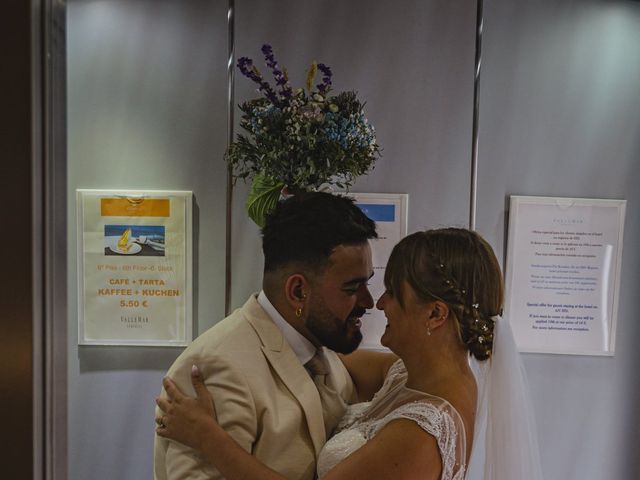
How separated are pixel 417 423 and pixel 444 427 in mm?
73

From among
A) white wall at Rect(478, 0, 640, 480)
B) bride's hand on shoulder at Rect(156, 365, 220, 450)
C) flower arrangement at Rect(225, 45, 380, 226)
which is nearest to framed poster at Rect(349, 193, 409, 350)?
white wall at Rect(478, 0, 640, 480)

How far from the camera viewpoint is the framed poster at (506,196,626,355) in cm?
248

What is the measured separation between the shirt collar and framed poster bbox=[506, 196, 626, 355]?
124cm

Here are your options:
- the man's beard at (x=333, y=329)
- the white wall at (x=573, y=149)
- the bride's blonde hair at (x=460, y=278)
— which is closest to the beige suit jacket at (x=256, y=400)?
the man's beard at (x=333, y=329)

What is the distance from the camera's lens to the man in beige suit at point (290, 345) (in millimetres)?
1435

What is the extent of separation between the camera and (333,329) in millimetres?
1646

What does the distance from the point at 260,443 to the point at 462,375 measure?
0.61 m

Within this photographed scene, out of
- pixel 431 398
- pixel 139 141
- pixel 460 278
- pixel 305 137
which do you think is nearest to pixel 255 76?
pixel 305 137

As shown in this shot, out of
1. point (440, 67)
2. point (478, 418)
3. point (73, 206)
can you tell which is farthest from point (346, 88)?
point (478, 418)

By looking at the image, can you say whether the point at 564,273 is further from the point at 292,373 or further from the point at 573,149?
the point at 292,373

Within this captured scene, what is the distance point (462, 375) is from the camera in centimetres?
154

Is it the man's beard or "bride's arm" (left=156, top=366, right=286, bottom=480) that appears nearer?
"bride's arm" (left=156, top=366, right=286, bottom=480)

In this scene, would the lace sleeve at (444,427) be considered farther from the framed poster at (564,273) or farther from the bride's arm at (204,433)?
the framed poster at (564,273)

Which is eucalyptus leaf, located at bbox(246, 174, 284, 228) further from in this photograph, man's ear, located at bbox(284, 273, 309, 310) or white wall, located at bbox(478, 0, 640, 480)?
white wall, located at bbox(478, 0, 640, 480)
